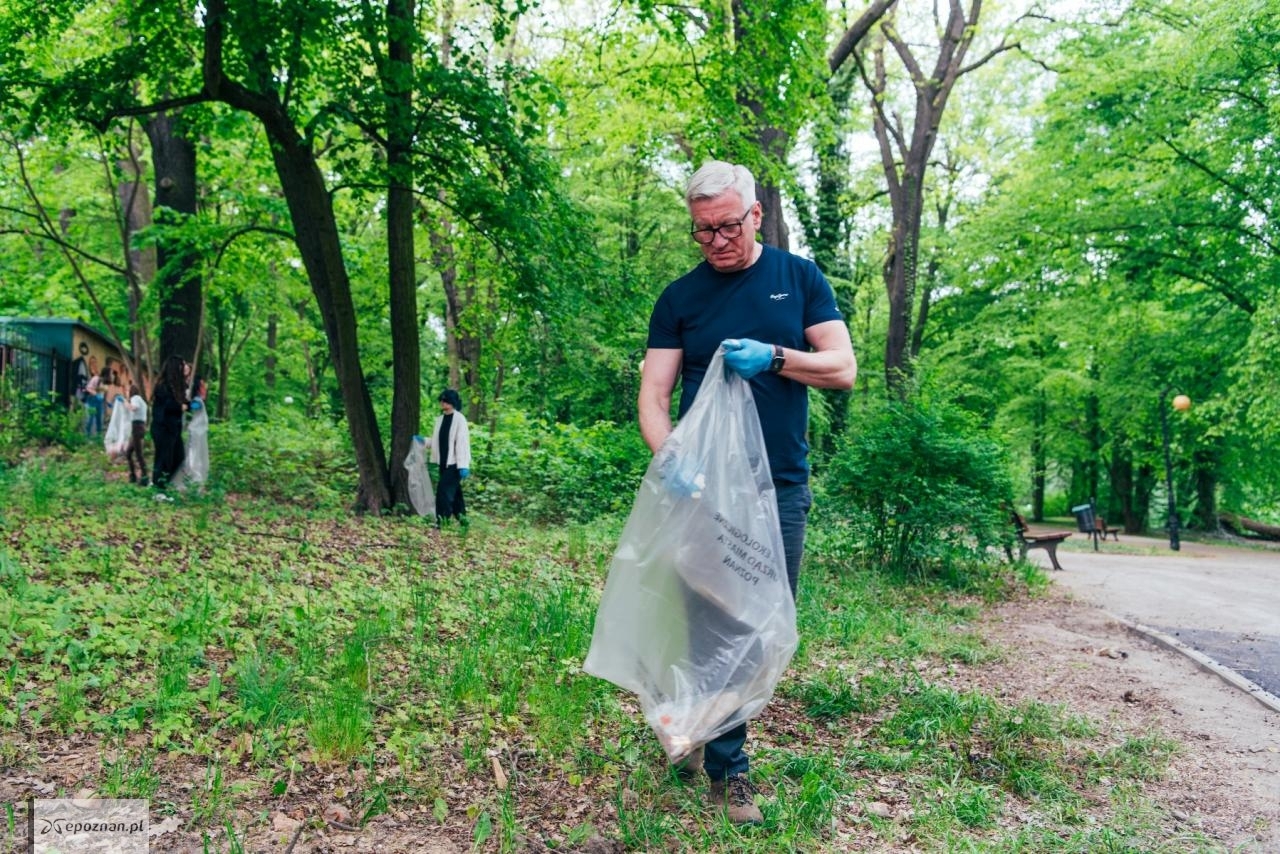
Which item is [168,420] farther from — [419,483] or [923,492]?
[923,492]

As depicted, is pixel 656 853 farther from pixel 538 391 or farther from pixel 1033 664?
pixel 538 391

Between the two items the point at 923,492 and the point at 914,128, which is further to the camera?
the point at 914,128

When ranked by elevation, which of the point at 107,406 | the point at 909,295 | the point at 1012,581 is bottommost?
the point at 1012,581

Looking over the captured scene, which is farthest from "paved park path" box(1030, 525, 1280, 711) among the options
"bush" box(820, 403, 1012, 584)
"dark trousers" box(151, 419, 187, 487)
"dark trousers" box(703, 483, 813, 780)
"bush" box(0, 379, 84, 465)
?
"bush" box(0, 379, 84, 465)

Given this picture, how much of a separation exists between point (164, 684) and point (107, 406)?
57.7ft

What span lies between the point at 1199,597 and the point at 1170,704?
5123 mm

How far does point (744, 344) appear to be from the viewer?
280 cm

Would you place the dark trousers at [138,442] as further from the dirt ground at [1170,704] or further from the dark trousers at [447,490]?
the dirt ground at [1170,704]

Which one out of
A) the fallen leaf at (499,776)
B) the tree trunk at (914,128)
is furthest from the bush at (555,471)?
the fallen leaf at (499,776)

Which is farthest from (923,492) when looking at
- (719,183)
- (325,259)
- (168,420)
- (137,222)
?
(137,222)

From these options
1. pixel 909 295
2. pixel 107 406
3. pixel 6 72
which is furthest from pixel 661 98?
pixel 107 406

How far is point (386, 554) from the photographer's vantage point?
23.2ft

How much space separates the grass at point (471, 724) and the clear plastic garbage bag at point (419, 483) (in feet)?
13.5

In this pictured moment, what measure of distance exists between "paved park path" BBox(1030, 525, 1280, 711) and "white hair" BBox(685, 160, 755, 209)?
4.03m
